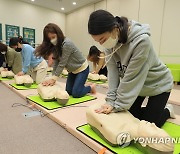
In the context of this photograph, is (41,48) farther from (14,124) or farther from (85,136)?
(85,136)

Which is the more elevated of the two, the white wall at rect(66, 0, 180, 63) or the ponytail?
the white wall at rect(66, 0, 180, 63)

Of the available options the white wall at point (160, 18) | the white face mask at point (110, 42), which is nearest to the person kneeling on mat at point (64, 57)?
the white face mask at point (110, 42)

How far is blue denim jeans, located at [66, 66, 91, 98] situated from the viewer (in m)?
2.07

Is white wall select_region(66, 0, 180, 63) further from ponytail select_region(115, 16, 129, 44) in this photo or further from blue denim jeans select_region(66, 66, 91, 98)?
ponytail select_region(115, 16, 129, 44)

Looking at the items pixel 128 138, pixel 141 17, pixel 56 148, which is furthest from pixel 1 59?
pixel 141 17

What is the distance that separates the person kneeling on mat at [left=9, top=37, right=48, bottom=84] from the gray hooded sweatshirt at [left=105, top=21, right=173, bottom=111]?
191 centimetres

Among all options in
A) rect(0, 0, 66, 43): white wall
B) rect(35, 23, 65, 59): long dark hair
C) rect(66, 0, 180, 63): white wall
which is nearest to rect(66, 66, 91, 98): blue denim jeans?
rect(35, 23, 65, 59): long dark hair

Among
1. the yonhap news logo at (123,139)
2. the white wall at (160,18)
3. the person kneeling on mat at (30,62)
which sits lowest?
the yonhap news logo at (123,139)

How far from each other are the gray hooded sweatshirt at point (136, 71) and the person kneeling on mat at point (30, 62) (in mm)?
1912

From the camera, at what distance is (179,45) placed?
13.3ft

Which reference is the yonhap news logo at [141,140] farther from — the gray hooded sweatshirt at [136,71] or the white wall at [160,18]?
the white wall at [160,18]

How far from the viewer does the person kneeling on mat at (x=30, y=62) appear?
8.86 ft

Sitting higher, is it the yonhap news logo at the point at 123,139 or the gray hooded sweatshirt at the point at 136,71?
the gray hooded sweatshirt at the point at 136,71

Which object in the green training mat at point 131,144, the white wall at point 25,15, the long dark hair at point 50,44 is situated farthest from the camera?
the white wall at point 25,15
